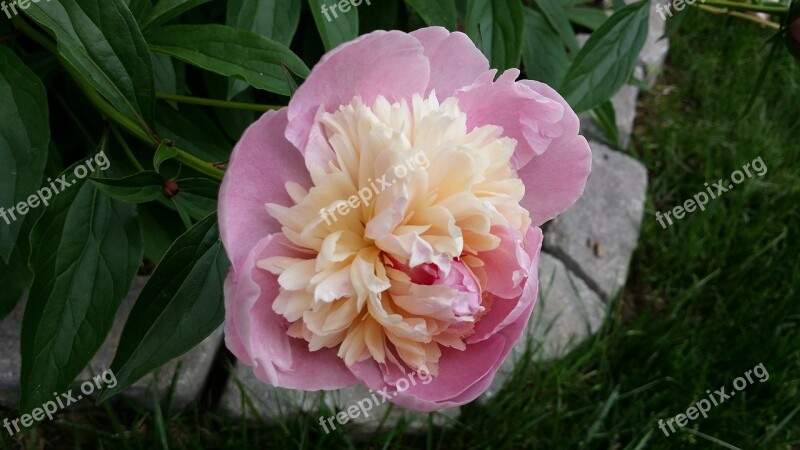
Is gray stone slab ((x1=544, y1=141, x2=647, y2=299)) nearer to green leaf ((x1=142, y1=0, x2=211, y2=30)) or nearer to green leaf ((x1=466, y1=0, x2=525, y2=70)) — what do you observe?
green leaf ((x1=466, y1=0, x2=525, y2=70))

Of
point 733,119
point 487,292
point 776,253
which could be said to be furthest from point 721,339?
point 487,292

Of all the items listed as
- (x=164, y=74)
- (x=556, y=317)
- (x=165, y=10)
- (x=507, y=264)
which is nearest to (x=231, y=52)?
(x=165, y=10)

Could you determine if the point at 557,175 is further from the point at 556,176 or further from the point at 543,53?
the point at 543,53

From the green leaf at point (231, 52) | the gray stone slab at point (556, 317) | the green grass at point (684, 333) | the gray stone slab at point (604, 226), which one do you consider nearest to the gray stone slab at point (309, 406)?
the green grass at point (684, 333)

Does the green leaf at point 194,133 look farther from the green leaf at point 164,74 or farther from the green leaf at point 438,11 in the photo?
the green leaf at point 438,11

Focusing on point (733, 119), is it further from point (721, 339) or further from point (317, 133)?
point (317, 133)
